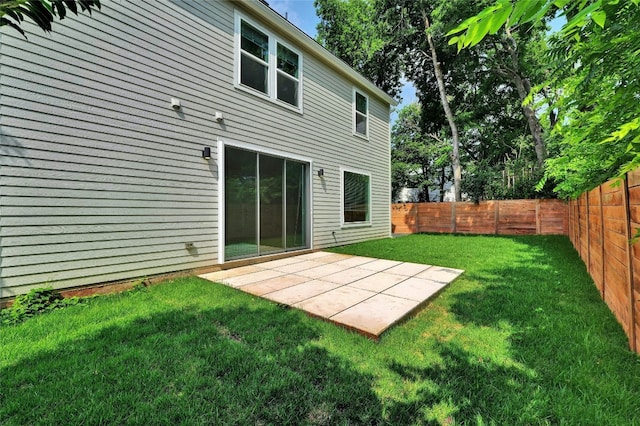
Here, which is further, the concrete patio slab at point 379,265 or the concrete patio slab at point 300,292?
the concrete patio slab at point 379,265

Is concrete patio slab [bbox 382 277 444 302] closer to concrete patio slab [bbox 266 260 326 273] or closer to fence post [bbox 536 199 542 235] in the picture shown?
concrete patio slab [bbox 266 260 326 273]

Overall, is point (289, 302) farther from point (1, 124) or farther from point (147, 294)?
point (1, 124)

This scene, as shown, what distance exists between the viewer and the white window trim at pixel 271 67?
17.4 ft

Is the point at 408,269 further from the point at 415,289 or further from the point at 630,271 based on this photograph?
the point at 630,271

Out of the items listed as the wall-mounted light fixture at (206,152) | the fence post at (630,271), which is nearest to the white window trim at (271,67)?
the wall-mounted light fixture at (206,152)

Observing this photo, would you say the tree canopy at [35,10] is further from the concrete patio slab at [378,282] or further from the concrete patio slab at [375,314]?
the concrete patio slab at [378,282]

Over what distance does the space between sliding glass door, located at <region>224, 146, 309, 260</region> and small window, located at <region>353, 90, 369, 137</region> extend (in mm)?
2897

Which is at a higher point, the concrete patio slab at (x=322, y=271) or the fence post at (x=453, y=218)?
the fence post at (x=453, y=218)

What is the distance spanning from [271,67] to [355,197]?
4119 mm

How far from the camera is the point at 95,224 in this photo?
3.64 metres

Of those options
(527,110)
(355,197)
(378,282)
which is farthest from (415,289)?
(527,110)

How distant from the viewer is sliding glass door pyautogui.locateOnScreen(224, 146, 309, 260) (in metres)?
→ 5.16

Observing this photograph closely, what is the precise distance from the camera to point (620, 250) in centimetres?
246

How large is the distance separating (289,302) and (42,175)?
318 cm
